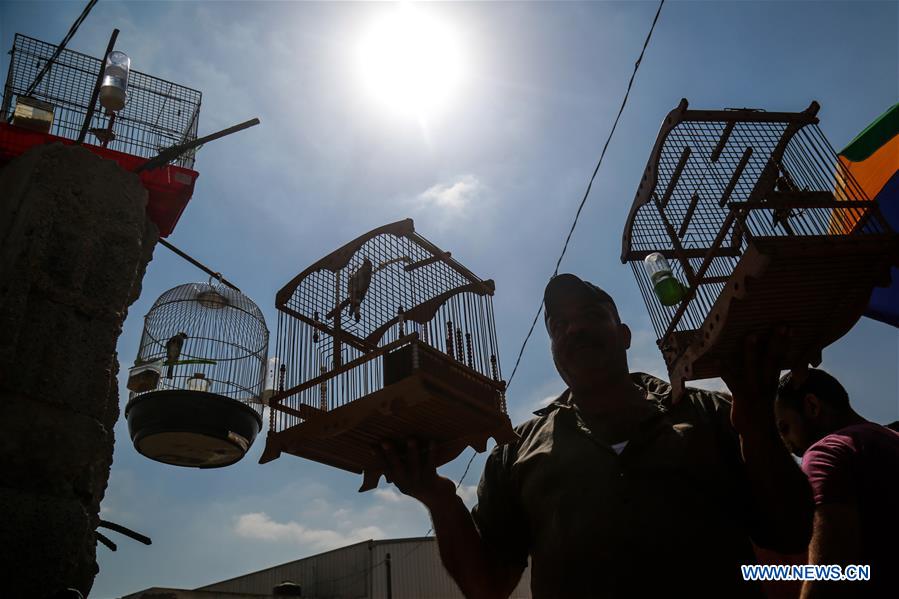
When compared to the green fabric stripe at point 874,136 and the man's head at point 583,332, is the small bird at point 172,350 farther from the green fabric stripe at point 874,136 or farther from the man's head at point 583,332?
the green fabric stripe at point 874,136

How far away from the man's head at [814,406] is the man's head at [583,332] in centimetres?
95

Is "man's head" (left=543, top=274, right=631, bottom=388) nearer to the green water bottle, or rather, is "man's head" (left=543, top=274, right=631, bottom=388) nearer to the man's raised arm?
the man's raised arm

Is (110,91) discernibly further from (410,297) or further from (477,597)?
(477,597)

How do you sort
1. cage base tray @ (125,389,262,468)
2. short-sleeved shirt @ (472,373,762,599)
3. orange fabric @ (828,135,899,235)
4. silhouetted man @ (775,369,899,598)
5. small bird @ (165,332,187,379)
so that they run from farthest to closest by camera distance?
1. small bird @ (165,332,187,379)
2. orange fabric @ (828,135,899,235)
3. cage base tray @ (125,389,262,468)
4. silhouetted man @ (775,369,899,598)
5. short-sleeved shirt @ (472,373,762,599)

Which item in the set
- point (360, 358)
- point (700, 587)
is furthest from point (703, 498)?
point (360, 358)

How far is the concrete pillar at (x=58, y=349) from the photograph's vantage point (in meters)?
2.96

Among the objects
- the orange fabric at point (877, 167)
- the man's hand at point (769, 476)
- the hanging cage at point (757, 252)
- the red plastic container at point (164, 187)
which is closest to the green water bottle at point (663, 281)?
the hanging cage at point (757, 252)

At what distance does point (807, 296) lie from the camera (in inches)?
79.1

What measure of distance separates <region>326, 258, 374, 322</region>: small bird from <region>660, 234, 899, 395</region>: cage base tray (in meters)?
1.84

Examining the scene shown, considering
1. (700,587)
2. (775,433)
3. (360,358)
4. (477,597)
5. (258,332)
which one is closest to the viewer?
(700,587)

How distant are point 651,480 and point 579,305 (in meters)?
0.75

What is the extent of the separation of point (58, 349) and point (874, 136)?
251 inches

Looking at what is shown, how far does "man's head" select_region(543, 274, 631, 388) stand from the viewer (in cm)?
220

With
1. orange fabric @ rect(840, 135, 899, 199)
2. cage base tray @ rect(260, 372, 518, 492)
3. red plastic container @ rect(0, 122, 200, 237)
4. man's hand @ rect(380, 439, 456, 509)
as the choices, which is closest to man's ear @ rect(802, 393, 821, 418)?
cage base tray @ rect(260, 372, 518, 492)
